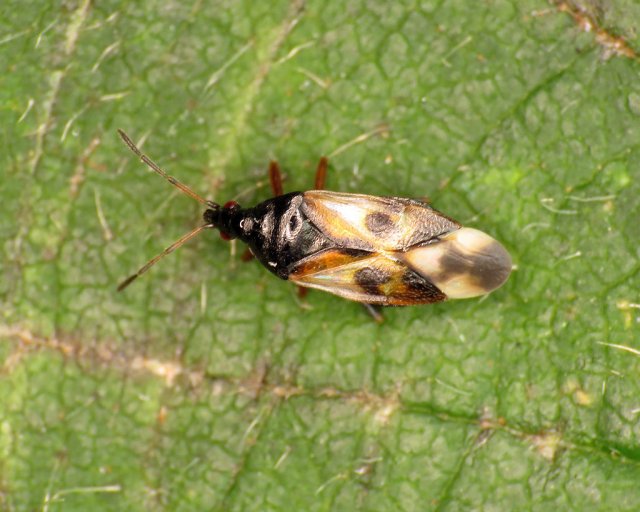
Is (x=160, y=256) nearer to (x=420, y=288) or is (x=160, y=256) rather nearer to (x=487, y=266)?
(x=420, y=288)

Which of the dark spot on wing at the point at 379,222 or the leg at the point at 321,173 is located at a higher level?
the leg at the point at 321,173

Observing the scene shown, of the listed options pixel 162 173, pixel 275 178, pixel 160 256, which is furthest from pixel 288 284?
pixel 162 173

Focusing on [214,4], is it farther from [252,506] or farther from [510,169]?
[252,506]

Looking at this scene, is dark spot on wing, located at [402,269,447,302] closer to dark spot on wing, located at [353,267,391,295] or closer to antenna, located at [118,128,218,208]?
dark spot on wing, located at [353,267,391,295]

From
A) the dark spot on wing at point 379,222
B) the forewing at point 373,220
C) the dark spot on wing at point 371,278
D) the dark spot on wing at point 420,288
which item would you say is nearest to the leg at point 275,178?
the forewing at point 373,220

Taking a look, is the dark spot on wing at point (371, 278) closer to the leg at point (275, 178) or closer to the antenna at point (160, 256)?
the leg at point (275, 178)

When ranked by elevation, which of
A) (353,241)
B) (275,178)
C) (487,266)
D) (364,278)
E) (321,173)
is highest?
(321,173)
